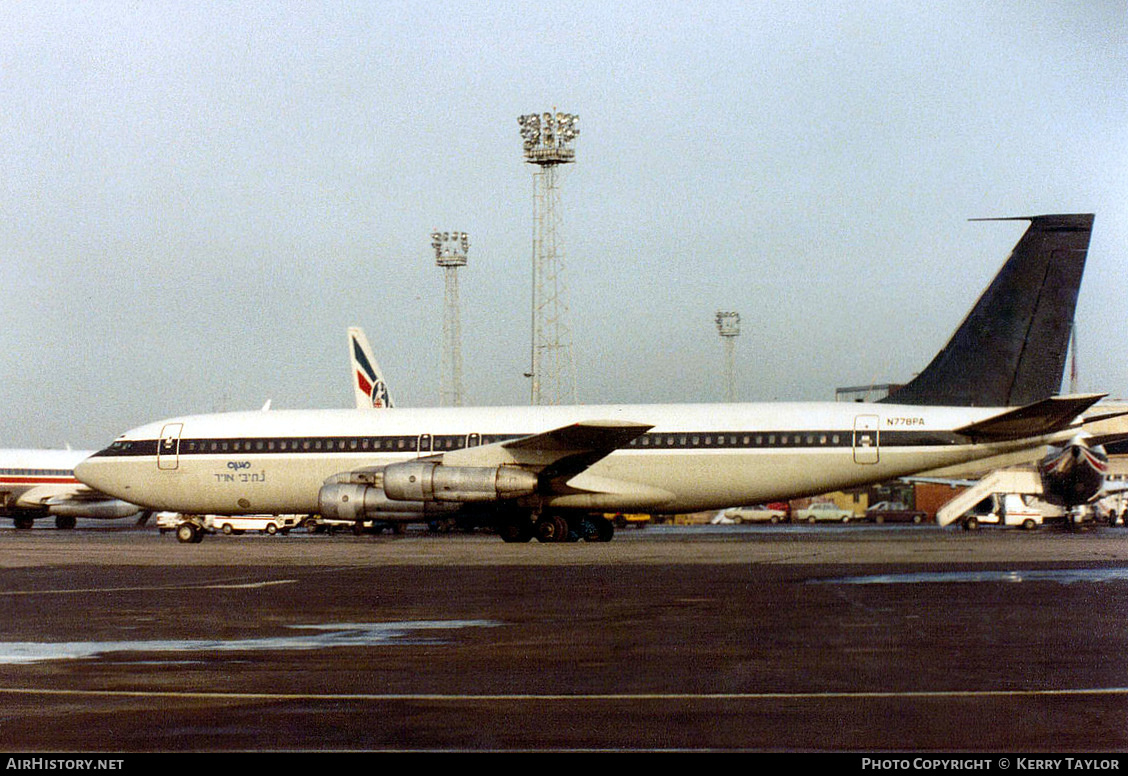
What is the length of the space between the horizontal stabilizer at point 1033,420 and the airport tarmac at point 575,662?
11.6 meters

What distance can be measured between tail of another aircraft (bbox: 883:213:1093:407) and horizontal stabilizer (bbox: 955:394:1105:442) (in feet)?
4.48

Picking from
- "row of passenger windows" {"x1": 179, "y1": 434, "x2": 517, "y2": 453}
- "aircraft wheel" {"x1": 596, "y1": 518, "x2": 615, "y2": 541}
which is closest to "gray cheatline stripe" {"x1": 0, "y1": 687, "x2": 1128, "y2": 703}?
"row of passenger windows" {"x1": 179, "y1": 434, "x2": 517, "y2": 453}

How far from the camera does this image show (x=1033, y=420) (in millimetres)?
31562

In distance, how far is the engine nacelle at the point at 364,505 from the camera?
114 ft

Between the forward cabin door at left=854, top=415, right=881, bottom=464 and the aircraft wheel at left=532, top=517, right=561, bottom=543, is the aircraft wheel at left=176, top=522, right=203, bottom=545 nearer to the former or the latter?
the aircraft wheel at left=532, top=517, right=561, bottom=543

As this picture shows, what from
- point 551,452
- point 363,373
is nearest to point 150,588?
point 551,452

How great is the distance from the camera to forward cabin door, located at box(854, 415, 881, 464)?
1299 inches

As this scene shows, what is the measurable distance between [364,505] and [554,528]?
5328 millimetres

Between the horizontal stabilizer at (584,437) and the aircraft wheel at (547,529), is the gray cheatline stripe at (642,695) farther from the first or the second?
the aircraft wheel at (547,529)

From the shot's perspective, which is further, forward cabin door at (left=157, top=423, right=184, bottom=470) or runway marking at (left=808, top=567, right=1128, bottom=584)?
forward cabin door at (left=157, top=423, right=184, bottom=470)

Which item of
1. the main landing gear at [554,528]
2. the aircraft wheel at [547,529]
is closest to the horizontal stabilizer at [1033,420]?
the main landing gear at [554,528]

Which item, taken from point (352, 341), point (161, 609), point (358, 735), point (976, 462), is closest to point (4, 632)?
point (161, 609)

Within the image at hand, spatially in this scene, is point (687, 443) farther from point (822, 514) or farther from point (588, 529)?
point (822, 514)

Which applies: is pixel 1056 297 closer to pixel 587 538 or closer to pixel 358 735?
pixel 587 538
